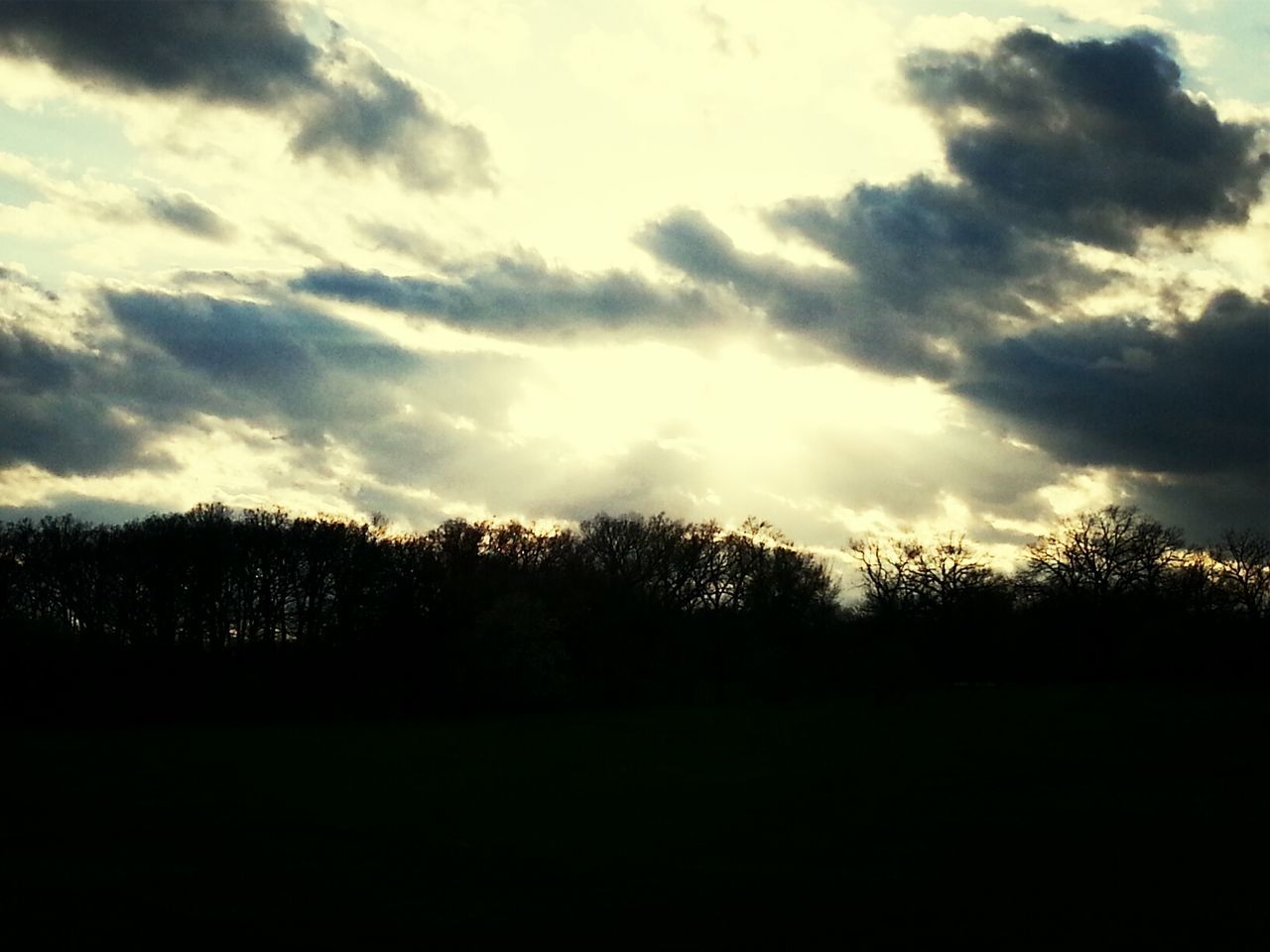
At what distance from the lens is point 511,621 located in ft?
255

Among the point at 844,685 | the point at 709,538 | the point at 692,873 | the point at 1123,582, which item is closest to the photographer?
the point at 692,873

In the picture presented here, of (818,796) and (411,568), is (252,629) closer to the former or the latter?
(411,568)

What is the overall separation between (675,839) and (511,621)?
5320 centimetres

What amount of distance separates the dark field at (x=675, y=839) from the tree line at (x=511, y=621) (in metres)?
21.4

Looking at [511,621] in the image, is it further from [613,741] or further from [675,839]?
[675,839]

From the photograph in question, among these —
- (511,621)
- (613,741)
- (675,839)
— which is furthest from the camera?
(511,621)

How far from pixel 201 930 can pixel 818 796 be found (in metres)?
18.8

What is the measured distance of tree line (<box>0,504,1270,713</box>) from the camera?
72688 mm

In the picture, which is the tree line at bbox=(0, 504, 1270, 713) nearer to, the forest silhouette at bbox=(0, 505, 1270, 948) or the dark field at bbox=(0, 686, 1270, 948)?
the forest silhouette at bbox=(0, 505, 1270, 948)

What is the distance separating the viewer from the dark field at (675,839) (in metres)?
16.2

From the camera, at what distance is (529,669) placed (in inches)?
3014

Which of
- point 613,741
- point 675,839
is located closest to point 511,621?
A: point 613,741

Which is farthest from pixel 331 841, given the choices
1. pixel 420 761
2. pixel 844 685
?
pixel 844 685

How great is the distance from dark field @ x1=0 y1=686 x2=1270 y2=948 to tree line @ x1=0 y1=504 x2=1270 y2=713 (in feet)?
70.1
